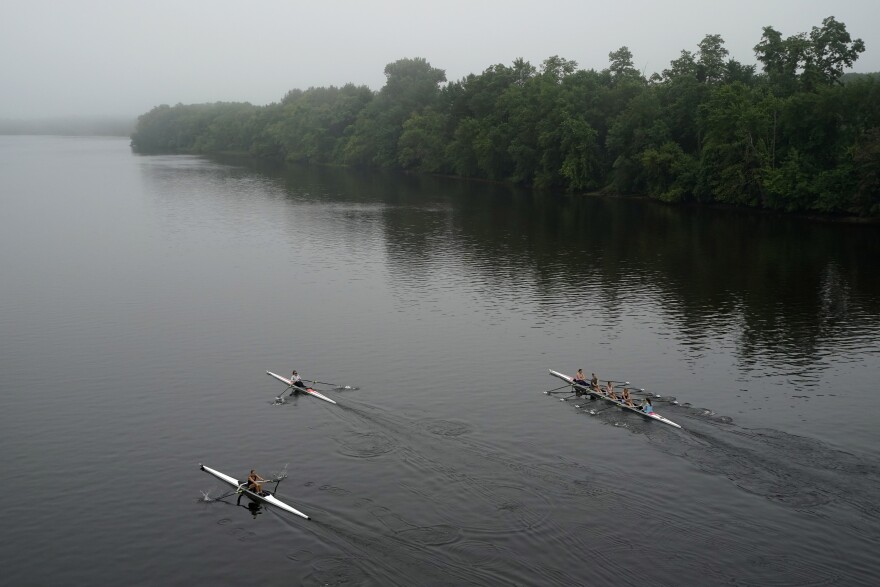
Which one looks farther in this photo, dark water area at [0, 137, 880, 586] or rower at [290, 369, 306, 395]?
rower at [290, 369, 306, 395]

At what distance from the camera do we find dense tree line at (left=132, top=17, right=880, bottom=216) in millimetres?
85312

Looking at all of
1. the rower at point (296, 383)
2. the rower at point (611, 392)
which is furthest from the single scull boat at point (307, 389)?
the rower at point (611, 392)

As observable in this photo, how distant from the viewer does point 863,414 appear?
37375 mm

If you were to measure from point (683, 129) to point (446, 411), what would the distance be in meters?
80.1

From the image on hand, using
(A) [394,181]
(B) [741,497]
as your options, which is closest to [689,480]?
(B) [741,497]

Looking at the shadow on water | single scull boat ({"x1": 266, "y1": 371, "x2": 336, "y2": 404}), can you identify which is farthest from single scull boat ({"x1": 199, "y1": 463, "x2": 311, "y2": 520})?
A: the shadow on water

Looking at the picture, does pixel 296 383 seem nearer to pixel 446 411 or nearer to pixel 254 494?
pixel 446 411

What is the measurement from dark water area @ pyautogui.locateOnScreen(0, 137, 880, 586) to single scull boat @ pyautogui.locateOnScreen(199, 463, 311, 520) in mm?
430

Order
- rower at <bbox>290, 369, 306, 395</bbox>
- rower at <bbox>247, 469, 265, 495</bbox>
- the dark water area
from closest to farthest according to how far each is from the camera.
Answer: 1. the dark water area
2. rower at <bbox>247, 469, 265, 495</bbox>
3. rower at <bbox>290, 369, 306, 395</bbox>

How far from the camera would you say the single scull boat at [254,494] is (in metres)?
29.9

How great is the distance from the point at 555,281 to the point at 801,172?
39.2 metres

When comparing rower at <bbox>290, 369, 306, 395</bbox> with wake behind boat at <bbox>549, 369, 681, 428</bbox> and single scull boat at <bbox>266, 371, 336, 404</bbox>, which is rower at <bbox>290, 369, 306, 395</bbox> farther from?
wake behind boat at <bbox>549, 369, 681, 428</bbox>

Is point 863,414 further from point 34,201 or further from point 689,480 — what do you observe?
point 34,201

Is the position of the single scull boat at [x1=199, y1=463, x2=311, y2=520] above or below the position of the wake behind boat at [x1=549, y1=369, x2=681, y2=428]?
below
